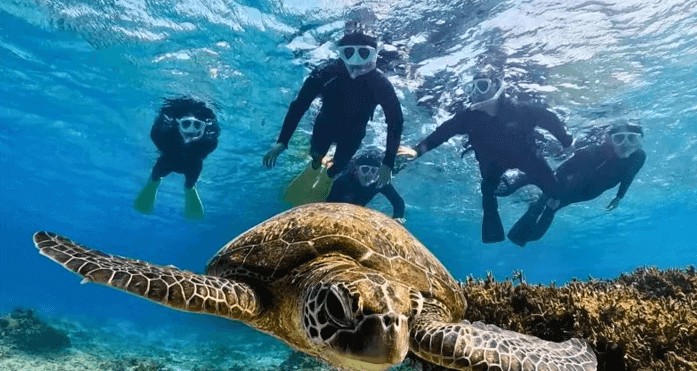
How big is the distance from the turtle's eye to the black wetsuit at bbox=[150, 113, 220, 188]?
51.0 feet

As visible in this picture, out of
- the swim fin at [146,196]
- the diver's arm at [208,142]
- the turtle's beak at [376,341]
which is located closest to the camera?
the turtle's beak at [376,341]

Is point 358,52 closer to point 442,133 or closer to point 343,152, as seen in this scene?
point 343,152

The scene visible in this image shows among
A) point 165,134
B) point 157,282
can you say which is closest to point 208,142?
point 165,134

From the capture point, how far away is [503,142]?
14.4m

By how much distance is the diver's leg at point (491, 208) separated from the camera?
1369 cm

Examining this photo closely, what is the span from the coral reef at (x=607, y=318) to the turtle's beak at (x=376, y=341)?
188 cm

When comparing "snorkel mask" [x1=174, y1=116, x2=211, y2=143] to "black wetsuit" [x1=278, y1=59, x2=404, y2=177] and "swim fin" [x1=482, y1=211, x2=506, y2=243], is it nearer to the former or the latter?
"black wetsuit" [x1=278, y1=59, x2=404, y2=177]

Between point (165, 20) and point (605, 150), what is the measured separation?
16.2 meters

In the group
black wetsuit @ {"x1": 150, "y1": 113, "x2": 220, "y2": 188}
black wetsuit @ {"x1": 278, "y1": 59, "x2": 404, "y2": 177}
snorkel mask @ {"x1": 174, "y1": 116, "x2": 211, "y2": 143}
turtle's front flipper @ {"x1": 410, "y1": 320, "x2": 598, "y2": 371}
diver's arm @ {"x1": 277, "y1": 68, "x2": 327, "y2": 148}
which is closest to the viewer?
turtle's front flipper @ {"x1": 410, "y1": 320, "x2": 598, "y2": 371}

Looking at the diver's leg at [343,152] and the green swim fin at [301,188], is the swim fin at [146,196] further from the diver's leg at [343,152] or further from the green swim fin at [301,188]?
the diver's leg at [343,152]

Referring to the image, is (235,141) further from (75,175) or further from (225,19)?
(75,175)

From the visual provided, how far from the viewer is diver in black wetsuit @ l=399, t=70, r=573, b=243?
14.1 metres

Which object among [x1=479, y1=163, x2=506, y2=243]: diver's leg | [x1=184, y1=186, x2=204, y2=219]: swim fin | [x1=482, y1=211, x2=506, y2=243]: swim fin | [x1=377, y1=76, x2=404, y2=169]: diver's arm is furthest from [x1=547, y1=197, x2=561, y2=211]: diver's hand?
[x1=184, y1=186, x2=204, y2=219]: swim fin

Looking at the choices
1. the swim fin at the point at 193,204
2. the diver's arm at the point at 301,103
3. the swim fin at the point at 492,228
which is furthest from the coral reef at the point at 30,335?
the swim fin at the point at 492,228
